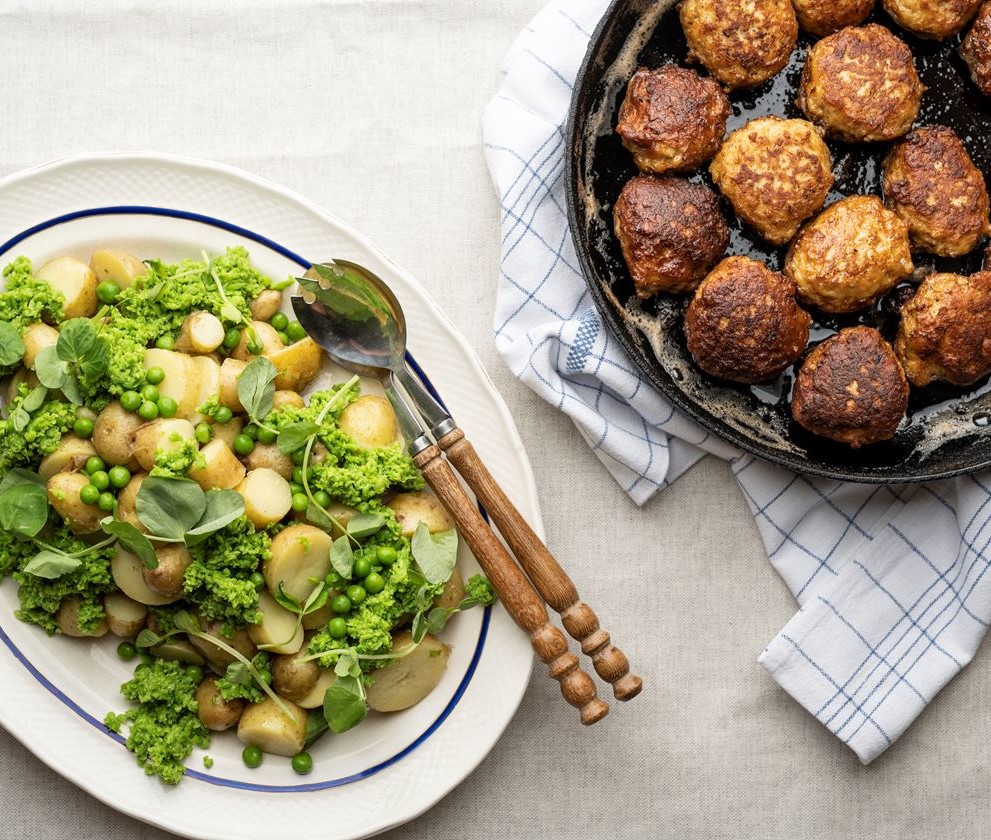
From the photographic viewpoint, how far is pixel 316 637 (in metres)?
2.69

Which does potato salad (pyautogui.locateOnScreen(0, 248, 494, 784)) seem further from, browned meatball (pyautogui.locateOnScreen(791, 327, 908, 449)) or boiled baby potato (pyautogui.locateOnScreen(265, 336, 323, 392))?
browned meatball (pyautogui.locateOnScreen(791, 327, 908, 449))

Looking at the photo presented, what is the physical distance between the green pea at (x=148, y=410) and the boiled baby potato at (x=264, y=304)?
430 millimetres

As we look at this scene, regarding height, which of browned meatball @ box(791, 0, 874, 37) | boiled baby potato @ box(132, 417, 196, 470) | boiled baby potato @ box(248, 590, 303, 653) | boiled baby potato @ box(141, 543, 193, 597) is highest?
browned meatball @ box(791, 0, 874, 37)

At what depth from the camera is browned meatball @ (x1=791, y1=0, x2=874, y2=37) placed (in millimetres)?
2773

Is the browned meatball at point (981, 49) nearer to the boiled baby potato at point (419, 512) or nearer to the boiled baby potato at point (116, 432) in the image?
the boiled baby potato at point (419, 512)

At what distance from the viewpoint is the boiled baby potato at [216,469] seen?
2.55m

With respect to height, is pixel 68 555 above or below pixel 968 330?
below

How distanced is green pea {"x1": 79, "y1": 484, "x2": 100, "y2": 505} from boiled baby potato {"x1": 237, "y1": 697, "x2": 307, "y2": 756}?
780 millimetres

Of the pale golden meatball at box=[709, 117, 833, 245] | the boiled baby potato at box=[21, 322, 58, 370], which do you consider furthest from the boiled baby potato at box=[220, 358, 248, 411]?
the pale golden meatball at box=[709, 117, 833, 245]

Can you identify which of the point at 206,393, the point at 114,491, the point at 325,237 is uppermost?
the point at 325,237

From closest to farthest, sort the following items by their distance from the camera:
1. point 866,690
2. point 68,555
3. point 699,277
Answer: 1. point 68,555
2. point 699,277
3. point 866,690

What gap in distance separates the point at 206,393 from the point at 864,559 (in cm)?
213

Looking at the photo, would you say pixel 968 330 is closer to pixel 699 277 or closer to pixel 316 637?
pixel 699 277

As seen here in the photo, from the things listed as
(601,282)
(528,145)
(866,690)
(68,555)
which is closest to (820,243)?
(601,282)
